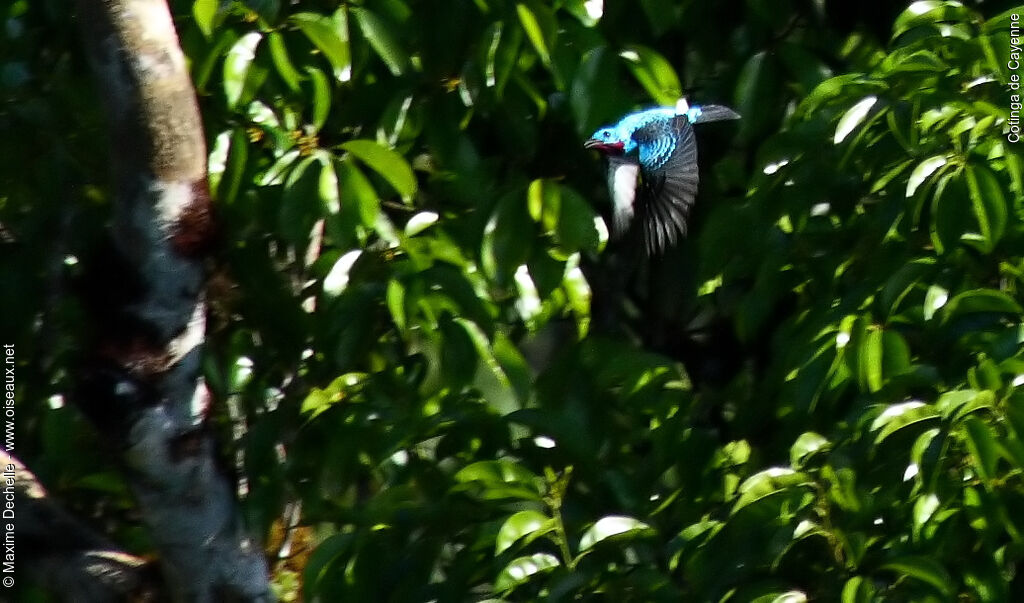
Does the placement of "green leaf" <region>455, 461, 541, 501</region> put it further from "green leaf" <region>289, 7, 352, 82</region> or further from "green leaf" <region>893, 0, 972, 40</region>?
"green leaf" <region>893, 0, 972, 40</region>

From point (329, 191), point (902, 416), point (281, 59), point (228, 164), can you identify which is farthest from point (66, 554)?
point (902, 416)

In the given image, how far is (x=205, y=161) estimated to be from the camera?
1887mm

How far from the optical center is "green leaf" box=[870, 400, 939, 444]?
1.45m

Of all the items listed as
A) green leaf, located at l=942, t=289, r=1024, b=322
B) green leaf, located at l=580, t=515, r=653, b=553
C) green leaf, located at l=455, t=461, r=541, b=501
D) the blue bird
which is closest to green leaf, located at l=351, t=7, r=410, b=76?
the blue bird

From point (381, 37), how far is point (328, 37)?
0.29 ft

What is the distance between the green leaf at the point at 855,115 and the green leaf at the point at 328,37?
0.64 meters

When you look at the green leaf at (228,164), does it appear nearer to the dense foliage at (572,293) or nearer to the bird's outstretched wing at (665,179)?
the dense foliage at (572,293)

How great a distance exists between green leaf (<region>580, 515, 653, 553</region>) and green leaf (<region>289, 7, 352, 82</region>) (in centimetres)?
67

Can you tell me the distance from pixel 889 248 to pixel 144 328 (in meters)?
1.04

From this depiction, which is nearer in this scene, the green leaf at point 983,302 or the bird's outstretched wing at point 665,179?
the green leaf at point 983,302

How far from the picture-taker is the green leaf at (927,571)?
1357 millimetres

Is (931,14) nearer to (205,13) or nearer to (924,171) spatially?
(924,171)

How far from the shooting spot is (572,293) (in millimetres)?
1969

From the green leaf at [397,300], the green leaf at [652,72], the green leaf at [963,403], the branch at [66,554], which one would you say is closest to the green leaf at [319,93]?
the green leaf at [397,300]
